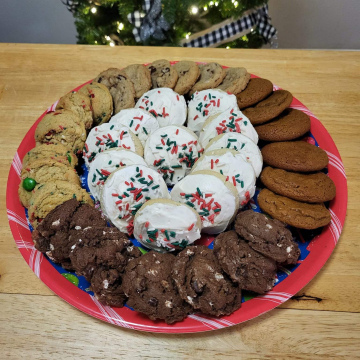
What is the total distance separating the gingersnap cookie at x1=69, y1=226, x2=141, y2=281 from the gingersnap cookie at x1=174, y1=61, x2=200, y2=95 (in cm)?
133

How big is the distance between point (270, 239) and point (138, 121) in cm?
121

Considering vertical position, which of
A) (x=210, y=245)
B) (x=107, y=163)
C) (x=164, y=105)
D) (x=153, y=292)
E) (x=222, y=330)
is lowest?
(x=222, y=330)

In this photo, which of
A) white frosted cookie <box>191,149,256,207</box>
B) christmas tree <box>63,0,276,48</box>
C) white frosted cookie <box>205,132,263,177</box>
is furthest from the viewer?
christmas tree <box>63,0,276,48</box>

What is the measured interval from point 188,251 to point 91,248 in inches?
19.6

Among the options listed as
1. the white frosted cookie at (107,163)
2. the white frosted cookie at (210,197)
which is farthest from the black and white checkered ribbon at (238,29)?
the white frosted cookie at (210,197)

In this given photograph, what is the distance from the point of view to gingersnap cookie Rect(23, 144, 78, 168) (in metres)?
2.44

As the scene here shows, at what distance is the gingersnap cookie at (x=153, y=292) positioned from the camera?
184 centimetres

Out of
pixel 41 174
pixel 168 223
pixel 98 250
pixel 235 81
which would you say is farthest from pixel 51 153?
pixel 235 81

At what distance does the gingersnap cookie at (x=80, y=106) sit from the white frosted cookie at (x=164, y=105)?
345mm

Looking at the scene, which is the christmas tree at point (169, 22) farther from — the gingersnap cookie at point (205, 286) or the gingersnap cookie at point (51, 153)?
the gingersnap cookie at point (205, 286)

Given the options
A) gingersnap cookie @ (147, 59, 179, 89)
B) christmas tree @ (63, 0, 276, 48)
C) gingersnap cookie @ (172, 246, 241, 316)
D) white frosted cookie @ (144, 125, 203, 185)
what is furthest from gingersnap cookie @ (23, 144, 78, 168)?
christmas tree @ (63, 0, 276, 48)

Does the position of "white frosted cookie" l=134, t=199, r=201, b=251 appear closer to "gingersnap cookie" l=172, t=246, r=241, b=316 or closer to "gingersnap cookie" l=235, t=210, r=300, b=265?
"gingersnap cookie" l=172, t=246, r=241, b=316

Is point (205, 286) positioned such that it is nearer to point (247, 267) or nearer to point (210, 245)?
point (247, 267)

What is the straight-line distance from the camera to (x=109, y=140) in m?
2.48
